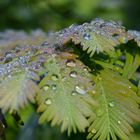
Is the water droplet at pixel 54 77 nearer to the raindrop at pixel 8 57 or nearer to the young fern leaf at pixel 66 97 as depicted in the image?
the young fern leaf at pixel 66 97

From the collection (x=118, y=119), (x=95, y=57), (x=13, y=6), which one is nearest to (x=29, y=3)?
(x=13, y=6)

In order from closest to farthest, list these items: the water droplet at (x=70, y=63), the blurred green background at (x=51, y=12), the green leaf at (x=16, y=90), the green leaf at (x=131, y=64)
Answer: the green leaf at (x=16, y=90), the water droplet at (x=70, y=63), the green leaf at (x=131, y=64), the blurred green background at (x=51, y=12)

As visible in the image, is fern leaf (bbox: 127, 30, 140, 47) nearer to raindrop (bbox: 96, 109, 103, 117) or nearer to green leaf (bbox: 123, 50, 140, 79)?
green leaf (bbox: 123, 50, 140, 79)

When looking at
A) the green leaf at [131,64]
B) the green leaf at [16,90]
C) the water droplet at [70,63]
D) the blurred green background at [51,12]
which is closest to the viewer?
the green leaf at [16,90]

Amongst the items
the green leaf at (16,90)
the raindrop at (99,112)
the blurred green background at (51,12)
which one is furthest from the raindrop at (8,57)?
the blurred green background at (51,12)

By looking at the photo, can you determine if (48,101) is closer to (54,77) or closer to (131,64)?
(54,77)

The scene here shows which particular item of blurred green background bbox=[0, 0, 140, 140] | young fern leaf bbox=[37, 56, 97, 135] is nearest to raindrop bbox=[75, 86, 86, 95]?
young fern leaf bbox=[37, 56, 97, 135]
